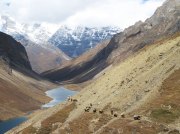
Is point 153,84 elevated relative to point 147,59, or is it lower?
lower

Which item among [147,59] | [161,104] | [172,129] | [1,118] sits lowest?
[172,129]

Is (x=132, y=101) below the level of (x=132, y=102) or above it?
above

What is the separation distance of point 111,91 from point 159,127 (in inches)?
913

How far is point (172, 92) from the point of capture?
226 ft

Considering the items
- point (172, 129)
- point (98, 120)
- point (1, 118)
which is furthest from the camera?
point (1, 118)

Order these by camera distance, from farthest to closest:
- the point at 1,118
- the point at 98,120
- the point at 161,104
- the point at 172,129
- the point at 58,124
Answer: the point at 1,118 → the point at 58,124 → the point at 98,120 → the point at 161,104 → the point at 172,129

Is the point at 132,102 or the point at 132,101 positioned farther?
the point at 132,101

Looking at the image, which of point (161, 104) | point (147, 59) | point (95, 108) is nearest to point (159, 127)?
point (161, 104)

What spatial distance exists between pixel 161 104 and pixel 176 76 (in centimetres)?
909

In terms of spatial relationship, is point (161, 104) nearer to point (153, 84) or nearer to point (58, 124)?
point (153, 84)

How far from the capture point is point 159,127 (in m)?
60.5

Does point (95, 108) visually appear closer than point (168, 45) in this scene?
Yes

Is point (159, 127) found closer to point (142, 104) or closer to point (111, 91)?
point (142, 104)

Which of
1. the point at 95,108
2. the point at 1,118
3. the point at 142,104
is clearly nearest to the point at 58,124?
the point at 95,108
